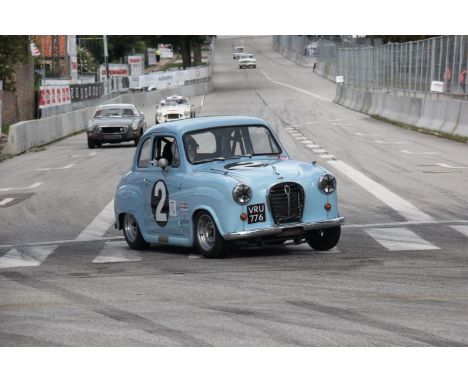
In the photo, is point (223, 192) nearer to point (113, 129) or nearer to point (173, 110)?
point (113, 129)

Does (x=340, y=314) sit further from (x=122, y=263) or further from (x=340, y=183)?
(x=340, y=183)

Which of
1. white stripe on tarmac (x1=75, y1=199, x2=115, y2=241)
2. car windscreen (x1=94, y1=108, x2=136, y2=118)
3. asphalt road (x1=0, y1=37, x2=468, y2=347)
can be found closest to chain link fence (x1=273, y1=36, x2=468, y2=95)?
car windscreen (x1=94, y1=108, x2=136, y2=118)

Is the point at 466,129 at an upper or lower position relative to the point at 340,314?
lower

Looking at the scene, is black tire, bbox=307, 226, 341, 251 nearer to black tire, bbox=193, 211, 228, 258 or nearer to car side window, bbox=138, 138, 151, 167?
black tire, bbox=193, 211, 228, 258

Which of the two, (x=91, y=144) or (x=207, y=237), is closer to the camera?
(x=207, y=237)

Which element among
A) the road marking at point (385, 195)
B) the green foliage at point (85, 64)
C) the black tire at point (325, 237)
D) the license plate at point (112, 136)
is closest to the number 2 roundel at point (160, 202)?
the black tire at point (325, 237)

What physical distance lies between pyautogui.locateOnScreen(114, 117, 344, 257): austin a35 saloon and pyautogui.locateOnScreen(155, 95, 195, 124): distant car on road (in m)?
40.1

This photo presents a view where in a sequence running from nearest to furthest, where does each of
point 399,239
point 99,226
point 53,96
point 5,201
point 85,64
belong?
point 399,239 < point 99,226 < point 5,201 < point 53,96 < point 85,64

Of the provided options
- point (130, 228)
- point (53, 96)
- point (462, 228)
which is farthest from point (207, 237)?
point (53, 96)

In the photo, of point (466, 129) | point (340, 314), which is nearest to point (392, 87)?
point (466, 129)

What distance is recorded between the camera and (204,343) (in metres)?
8.24

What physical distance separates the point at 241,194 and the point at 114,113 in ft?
97.3

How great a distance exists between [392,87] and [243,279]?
45.0 m

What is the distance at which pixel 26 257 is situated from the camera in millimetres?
15352
